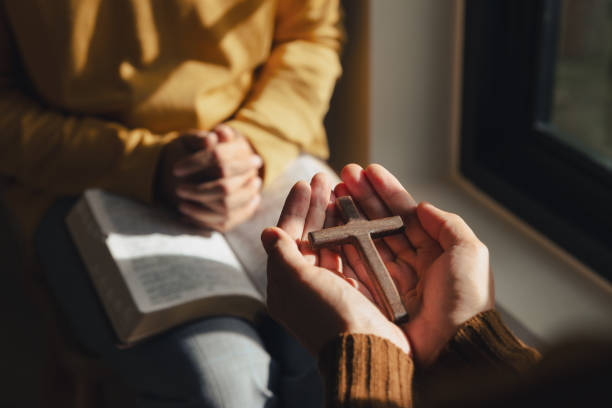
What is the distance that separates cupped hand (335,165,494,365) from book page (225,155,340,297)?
8.0 inches

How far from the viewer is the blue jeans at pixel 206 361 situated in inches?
30.3

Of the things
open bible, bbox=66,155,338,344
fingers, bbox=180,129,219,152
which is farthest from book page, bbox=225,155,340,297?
fingers, bbox=180,129,219,152

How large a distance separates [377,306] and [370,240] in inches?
2.2

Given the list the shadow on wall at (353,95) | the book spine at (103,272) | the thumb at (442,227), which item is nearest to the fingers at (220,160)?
the book spine at (103,272)

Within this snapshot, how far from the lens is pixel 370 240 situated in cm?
56

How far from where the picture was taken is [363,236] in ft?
1.86

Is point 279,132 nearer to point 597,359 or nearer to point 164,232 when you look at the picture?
point 164,232

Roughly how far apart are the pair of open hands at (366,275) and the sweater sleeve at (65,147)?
1.34 feet

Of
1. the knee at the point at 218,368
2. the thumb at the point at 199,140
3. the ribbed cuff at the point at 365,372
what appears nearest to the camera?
the ribbed cuff at the point at 365,372

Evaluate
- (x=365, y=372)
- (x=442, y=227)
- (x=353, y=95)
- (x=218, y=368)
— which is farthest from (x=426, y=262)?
(x=353, y=95)

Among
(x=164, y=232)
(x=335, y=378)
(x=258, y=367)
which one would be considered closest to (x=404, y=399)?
(x=335, y=378)

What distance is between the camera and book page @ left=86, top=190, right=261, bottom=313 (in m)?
0.79

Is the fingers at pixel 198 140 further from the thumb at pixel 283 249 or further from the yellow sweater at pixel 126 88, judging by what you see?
the thumb at pixel 283 249

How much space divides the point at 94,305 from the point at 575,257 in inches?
28.4
